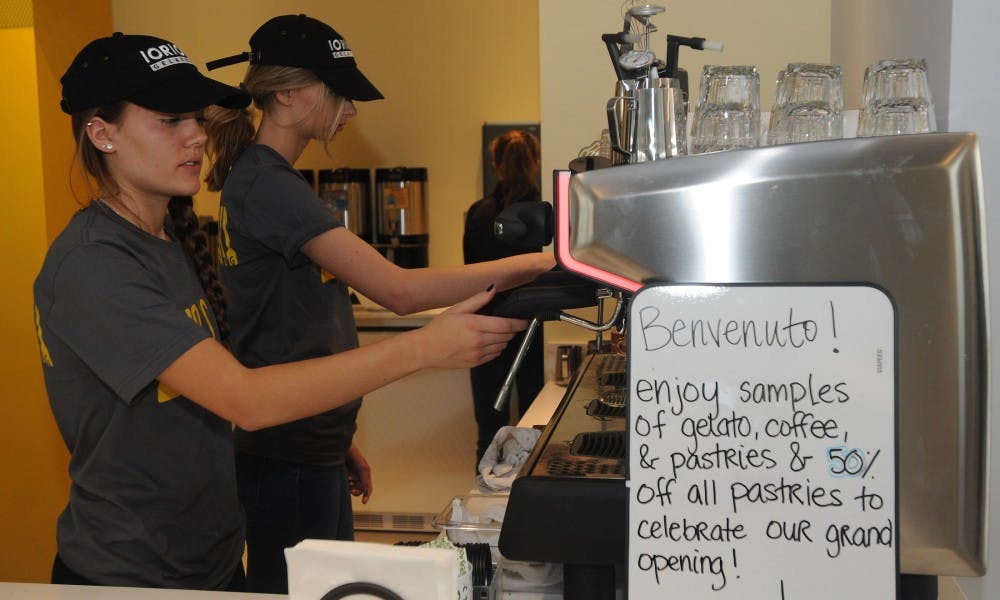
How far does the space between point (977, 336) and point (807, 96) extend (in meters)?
0.42

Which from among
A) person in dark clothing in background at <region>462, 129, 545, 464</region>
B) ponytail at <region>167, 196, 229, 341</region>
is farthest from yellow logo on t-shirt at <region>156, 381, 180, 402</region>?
person in dark clothing in background at <region>462, 129, 545, 464</region>

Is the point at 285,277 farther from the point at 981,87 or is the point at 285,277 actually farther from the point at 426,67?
the point at 426,67

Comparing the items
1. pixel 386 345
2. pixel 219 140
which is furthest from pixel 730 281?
pixel 219 140

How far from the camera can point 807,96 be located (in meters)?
1.33

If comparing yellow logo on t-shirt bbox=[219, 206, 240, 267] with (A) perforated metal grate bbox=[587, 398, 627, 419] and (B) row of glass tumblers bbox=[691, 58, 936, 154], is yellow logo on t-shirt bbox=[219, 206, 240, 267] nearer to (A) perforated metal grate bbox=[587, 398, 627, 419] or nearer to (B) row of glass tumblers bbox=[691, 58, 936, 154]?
(A) perforated metal grate bbox=[587, 398, 627, 419]

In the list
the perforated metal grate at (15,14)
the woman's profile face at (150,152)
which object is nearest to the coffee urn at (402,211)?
the perforated metal grate at (15,14)

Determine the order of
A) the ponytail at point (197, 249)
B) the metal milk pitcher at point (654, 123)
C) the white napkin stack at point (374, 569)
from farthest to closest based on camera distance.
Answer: the ponytail at point (197, 249) < the metal milk pitcher at point (654, 123) < the white napkin stack at point (374, 569)

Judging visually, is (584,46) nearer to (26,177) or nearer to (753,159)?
(753,159)

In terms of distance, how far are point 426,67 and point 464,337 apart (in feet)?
14.4

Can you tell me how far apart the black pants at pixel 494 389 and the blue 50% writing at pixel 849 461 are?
3.11 m

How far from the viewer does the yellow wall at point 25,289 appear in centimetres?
403

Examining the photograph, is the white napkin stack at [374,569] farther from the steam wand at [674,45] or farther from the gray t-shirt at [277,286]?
the gray t-shirt at [277,286]

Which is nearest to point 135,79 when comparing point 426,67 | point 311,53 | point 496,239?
point 311,53

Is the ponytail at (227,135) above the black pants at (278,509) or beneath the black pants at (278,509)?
above
